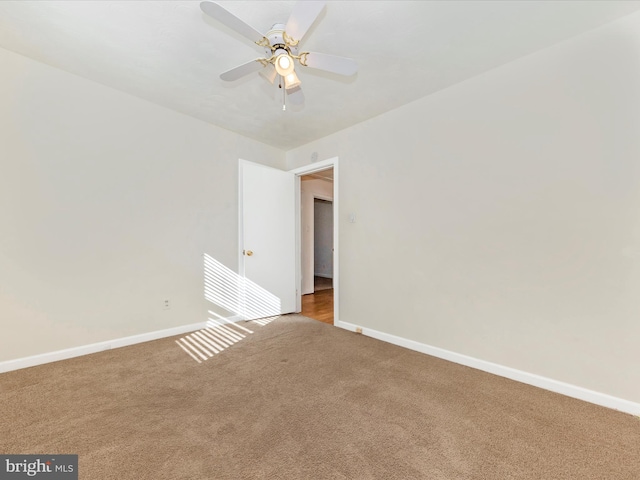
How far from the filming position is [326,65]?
1.85 m

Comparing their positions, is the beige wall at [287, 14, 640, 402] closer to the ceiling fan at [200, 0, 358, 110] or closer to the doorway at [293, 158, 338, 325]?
the doorway at [293, 158, 338, 325]

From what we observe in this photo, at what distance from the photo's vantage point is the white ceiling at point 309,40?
1.75m

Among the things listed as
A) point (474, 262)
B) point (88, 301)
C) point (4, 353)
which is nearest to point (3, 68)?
point (88, 301)

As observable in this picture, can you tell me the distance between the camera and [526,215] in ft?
7.06

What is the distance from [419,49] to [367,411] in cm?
263

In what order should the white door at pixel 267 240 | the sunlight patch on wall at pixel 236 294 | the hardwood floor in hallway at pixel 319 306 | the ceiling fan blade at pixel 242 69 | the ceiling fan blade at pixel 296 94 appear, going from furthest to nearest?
1. the hardwood floor in hallway at pixel 319 306
2. the white door at pixel 267 240
3. the sunlight patch on wall at pixel 236 294
4. the ceiling fan blade at pixel 296 94
5. the ceiling fan blade at pixel 242 69

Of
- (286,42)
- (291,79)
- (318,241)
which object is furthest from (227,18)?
(318,241)

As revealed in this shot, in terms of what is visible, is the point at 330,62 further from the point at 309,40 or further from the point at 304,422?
the point at 304,422

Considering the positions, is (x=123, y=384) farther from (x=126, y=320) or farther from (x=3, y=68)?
(x=3, y=68)

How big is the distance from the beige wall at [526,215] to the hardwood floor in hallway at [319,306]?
1.14 meters

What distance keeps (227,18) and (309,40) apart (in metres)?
0.74

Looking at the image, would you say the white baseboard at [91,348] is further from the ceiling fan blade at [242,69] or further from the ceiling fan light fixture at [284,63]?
the ceiling fan light fixture at [284,63]

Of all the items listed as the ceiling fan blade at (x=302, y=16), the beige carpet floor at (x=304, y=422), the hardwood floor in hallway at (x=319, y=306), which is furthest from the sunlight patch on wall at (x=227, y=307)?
the ceiling fan blade at (x=302, y=16)

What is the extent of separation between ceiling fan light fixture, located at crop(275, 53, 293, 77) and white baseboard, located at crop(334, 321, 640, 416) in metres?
2.66
